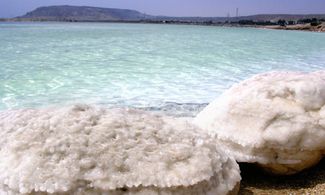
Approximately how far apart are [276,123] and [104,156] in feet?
5.17

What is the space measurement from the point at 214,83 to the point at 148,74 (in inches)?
78.2

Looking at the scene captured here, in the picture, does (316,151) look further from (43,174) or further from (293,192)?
(43,174)

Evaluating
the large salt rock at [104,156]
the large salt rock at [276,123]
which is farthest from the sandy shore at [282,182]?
the large salt rock at [104,156]

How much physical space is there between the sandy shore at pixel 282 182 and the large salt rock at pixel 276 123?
0.10 m

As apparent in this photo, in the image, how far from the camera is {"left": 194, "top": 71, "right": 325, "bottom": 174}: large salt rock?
10.6ft

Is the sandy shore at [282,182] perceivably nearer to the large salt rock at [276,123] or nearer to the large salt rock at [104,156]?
the large salt rock at [276,123]

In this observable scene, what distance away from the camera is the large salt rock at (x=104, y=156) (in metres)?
2.33

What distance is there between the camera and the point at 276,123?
331 centimetres

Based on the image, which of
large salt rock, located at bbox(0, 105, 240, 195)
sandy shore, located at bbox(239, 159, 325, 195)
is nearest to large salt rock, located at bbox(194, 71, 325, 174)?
sandy shore, located at bbox(239, 159, 325, 195)

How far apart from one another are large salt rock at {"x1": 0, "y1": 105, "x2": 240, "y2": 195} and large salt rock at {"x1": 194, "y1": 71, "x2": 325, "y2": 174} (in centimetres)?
52

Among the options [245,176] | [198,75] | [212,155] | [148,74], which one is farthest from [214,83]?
[212,155]

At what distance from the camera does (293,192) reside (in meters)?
3.22

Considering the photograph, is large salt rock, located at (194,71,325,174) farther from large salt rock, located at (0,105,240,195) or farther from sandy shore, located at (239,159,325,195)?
large salt rock, located at (0,105,240,195)

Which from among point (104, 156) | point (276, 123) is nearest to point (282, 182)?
point (276, 123)
